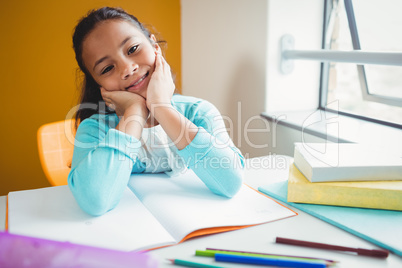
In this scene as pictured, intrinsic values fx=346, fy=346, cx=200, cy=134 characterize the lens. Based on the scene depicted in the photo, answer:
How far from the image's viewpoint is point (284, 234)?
2.07ft

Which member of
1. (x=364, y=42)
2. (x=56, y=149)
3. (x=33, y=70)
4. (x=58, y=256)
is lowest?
(x=56, y=149)

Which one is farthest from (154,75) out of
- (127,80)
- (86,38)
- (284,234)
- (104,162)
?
(284,234)

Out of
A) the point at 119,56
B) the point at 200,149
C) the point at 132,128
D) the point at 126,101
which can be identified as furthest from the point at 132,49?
the point at 200,149

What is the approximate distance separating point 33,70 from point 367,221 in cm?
192

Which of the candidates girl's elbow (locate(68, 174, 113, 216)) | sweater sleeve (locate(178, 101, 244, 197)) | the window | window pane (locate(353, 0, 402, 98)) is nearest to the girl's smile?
sweater sleeve (locate(178, 101, 244, 197))

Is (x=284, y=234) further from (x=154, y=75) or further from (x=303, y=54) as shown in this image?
(x=303, y=54)

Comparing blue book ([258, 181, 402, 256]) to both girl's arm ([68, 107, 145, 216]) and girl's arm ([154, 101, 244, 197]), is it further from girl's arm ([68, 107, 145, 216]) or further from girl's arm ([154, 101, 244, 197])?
girl's arm ([68, 107, 145, 216])

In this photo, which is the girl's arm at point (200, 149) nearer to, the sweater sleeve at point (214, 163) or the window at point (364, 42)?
the sweater sleeve at point (214, 163)

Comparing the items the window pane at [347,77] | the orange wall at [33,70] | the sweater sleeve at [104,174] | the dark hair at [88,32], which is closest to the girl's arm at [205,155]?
the sweater sleeve at [104,174]

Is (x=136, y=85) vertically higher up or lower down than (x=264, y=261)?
higher up

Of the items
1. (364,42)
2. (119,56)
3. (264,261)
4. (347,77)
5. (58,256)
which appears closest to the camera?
(58,256)

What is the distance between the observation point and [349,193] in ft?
2.37

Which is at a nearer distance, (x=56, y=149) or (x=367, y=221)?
(x=367, y=221)

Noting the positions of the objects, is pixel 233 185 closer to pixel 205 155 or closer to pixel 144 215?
pixel 205 155
